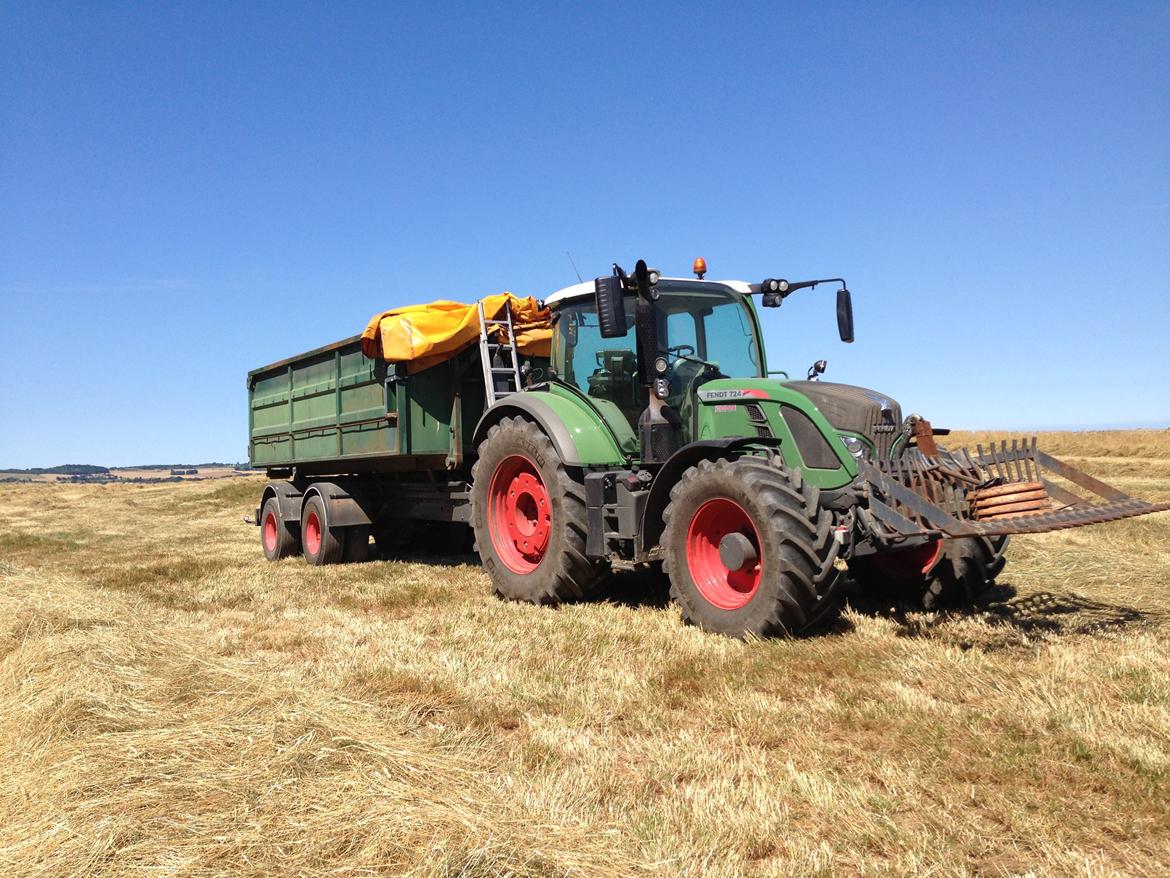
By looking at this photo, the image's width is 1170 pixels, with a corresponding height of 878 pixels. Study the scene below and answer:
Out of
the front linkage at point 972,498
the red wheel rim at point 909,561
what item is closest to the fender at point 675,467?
the front linkage at point 972,498

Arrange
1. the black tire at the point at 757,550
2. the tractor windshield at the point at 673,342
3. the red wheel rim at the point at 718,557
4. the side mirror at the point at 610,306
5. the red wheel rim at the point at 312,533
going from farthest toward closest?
the red wheel rim at the point at 312,533
the tractor windshield at the point at 673,342
the side mirror at the point at 610,306
the red wheel rim at the point at 718,557
the black tire at the point at 757,550

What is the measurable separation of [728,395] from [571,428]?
126 centimetres

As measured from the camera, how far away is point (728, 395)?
6.15 m

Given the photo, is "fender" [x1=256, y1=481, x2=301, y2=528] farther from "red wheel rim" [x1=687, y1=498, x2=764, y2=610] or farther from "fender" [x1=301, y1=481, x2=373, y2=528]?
"red wheel rim" [x1=687, y1=498, x2=764, y2=610]

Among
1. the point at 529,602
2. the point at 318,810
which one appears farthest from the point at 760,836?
the point at 529,602

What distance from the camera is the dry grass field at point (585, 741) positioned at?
2639 millimetres

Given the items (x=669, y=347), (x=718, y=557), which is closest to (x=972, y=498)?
(x=718, y=557)

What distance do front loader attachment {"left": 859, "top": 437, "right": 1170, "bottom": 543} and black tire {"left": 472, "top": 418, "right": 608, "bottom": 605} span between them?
2149 millimetres

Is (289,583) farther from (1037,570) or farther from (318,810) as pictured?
(1037,570)

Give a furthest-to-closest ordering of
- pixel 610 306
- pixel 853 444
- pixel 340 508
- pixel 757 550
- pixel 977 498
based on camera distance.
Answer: pixel 340 508
pixel 610 306
pixel 853 444
pixel 757 550
pixel 977 498

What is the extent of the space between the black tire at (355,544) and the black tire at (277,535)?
3.91 feet

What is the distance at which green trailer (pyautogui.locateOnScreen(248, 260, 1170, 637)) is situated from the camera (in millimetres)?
5207

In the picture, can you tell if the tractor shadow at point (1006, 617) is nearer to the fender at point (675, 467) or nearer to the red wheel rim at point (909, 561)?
the red wheel rim at point (909, 561)

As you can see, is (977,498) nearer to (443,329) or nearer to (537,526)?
→ (537,526)
